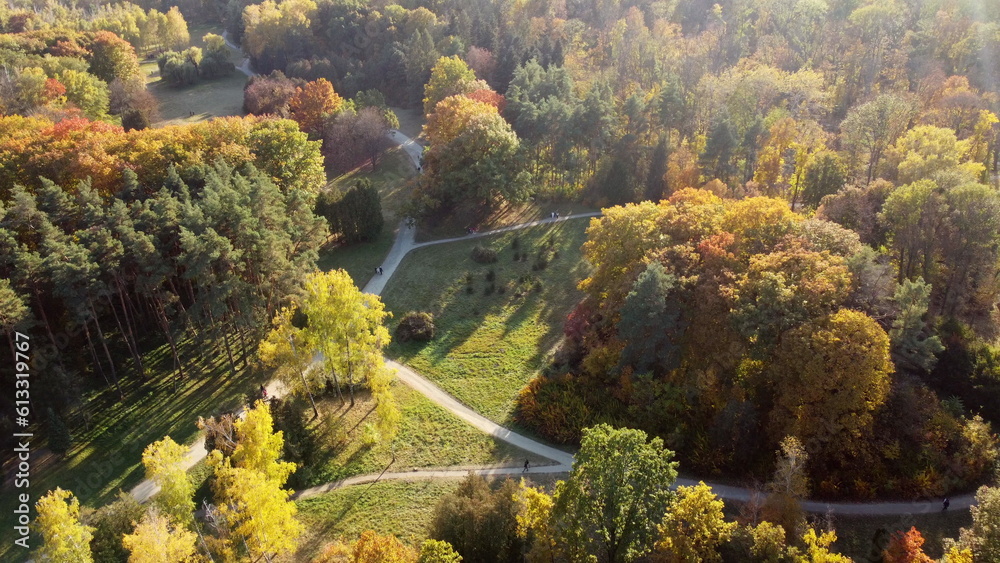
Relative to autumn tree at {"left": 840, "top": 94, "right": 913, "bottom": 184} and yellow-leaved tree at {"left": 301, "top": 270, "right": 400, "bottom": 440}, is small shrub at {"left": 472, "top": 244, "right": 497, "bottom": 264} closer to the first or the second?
yellow-leaved tree at {"left": 301, "top": 270, "right": 400, "bottom": 440}

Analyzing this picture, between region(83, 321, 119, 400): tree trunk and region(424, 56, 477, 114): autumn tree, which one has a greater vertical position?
region(424, 56, 477, 114): autumn tree

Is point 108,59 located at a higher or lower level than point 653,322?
higher

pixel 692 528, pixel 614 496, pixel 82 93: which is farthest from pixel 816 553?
pixel 82 93

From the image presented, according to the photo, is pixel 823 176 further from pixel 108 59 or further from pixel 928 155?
Answer: pixel 108 59

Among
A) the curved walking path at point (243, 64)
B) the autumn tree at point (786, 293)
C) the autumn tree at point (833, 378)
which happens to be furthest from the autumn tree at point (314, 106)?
the autumn tree at point (833, 378)

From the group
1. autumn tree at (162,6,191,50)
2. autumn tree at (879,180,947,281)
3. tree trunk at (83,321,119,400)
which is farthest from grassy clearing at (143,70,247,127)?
autumn tree at (879,180,947,281)

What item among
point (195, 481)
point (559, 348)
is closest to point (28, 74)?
point (195, 481)

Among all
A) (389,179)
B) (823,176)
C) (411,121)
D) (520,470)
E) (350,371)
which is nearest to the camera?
(520,470)
